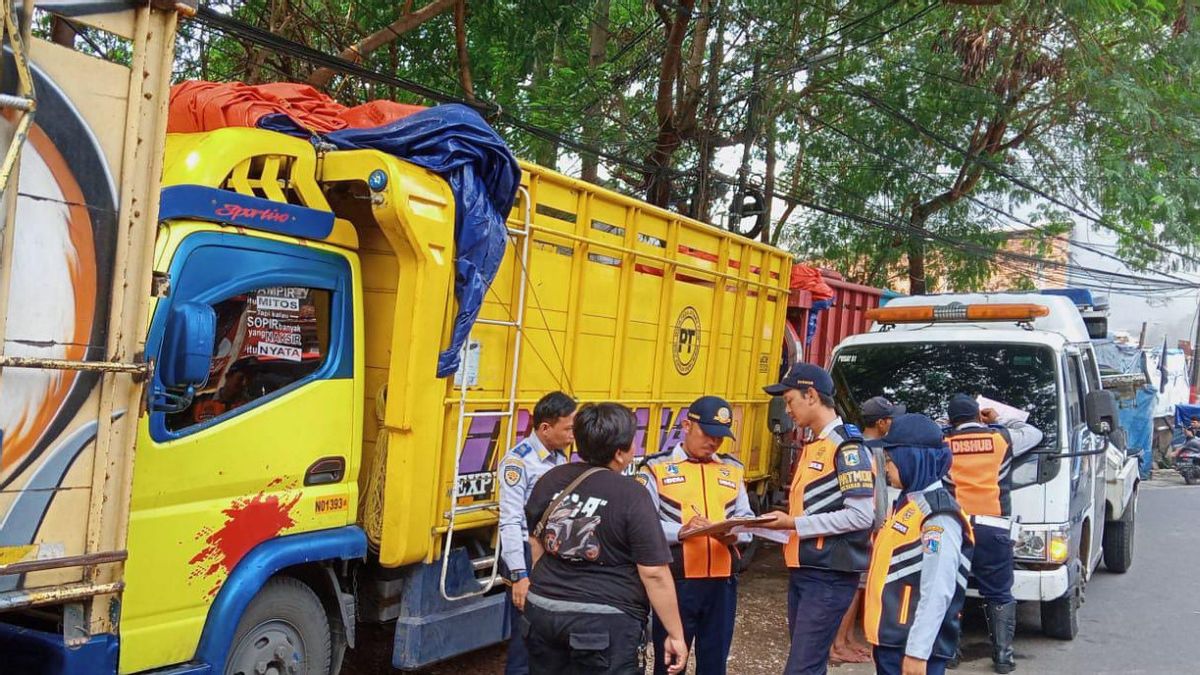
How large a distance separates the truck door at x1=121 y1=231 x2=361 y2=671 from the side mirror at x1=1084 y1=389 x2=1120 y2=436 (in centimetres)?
504

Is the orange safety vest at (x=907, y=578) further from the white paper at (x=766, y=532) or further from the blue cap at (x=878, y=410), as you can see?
the blue cap at (x=878, y=410)

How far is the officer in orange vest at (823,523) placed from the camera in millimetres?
4105

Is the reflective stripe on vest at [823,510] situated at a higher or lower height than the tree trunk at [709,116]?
lower

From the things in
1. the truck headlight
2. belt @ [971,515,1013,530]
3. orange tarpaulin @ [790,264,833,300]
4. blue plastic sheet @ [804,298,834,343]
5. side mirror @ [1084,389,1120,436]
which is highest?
orange tarpaulin @ [790,264,833,300]

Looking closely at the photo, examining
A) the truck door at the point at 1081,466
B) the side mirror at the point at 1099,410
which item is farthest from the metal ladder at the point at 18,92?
the side mirror at the point at 1099,410

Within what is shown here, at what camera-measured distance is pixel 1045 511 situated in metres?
6.23

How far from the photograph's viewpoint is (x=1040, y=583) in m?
6.21

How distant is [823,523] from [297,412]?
226 cm

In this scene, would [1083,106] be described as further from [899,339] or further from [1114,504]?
[899,339]

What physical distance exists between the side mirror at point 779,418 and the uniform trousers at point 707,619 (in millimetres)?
3110

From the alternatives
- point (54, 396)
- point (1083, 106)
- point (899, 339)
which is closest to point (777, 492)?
point (899, 339)

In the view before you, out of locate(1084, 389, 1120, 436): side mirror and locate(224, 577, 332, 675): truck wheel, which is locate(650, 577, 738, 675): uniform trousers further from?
locate(1084, 389, 1120, 436): side mirror

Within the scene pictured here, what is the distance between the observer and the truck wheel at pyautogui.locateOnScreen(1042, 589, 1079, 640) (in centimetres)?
678

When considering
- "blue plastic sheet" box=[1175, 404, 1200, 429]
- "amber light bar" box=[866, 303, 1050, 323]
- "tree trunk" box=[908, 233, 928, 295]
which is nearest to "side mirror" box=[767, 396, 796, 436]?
"amber light bar" box=[866, 303, 1050, 323]
